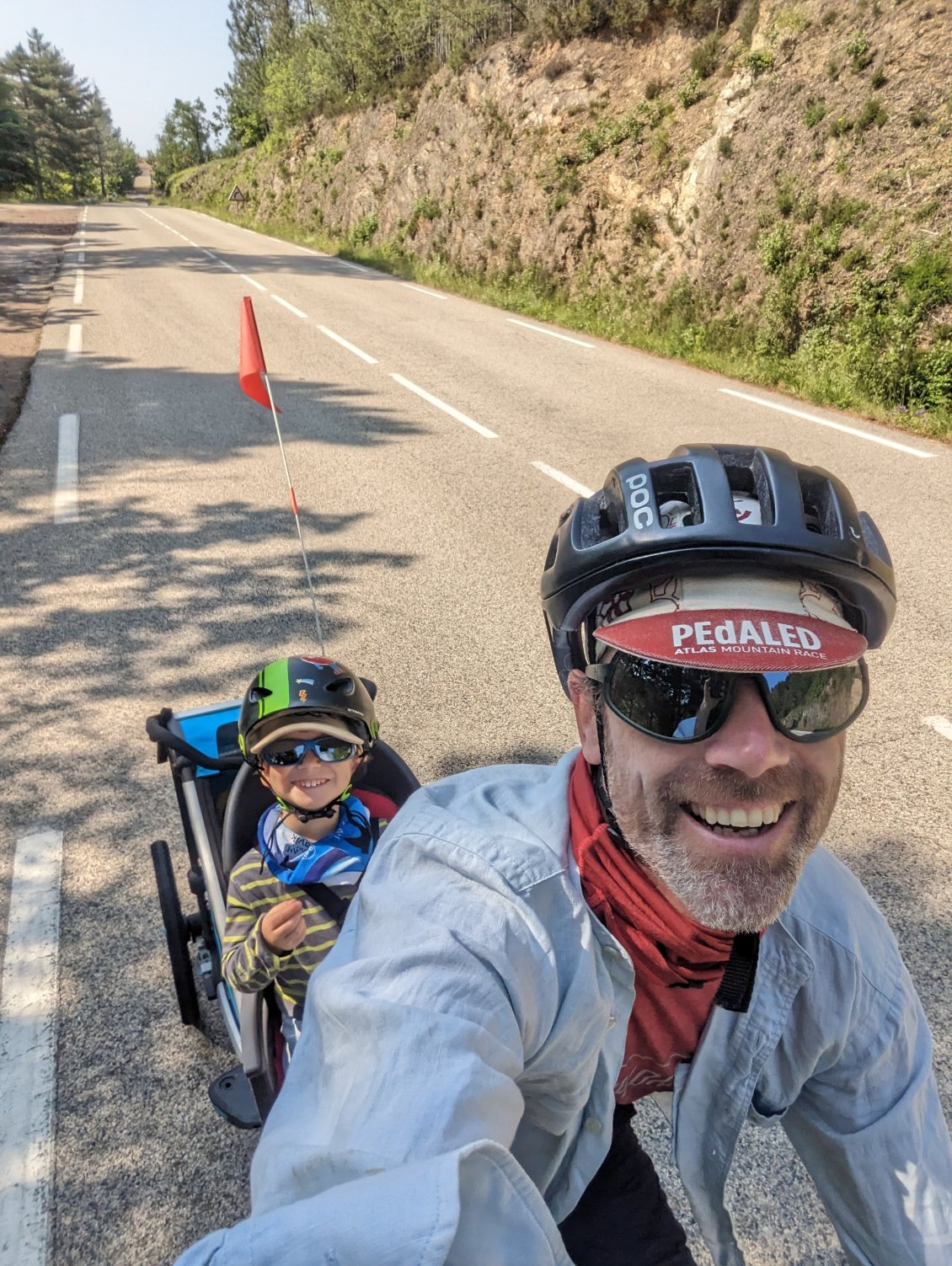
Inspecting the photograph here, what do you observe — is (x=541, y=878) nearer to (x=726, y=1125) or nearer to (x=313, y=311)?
(x=726, y=1125)

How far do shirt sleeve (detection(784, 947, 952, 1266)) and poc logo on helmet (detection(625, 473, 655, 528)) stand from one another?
776mm

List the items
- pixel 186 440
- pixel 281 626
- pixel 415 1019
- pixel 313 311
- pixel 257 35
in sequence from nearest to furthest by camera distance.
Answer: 1. pixel 415 1019
2. pixel 281 626
3. pixel 186 440
4. pixel 313 311
5. pixel 257 35

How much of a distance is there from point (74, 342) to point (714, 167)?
10489 mm

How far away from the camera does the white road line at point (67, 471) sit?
6988 millimetres

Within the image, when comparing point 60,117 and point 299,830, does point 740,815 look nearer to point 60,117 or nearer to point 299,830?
point 299,830

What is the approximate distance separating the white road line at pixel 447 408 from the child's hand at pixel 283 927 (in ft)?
24.4

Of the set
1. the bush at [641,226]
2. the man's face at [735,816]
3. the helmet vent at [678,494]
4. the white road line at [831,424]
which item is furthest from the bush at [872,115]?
the man's face at [735,816]

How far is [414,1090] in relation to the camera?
940 mm

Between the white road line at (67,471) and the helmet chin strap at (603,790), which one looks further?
the white road line at (67,471)

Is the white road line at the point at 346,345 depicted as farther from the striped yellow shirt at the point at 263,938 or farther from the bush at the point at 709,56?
the striped yellow shirt at the point at 263,938

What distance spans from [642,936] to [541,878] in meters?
0.25

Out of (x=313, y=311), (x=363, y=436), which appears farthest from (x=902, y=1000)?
(x=313, y=311)

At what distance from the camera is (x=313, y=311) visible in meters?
16.3

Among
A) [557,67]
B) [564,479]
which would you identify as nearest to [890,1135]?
[564,479]
